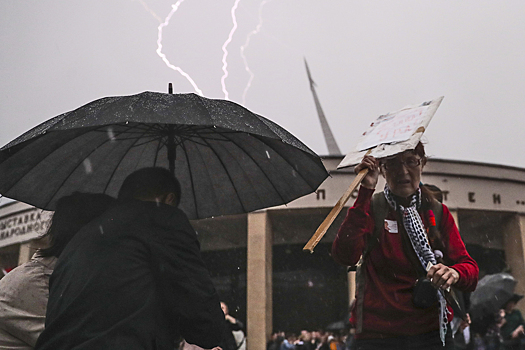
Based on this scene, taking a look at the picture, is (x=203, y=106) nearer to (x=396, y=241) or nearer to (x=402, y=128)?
(x=402, y=128)

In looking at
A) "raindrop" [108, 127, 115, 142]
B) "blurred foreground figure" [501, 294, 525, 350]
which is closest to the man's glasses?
"raindrop" [108, 127, 115, 142]

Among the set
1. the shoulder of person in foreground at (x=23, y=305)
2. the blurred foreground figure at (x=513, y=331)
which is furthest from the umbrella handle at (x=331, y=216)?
the blurred foreground figure at (x=513, y=331)

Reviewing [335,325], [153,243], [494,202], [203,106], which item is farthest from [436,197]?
[494,202]

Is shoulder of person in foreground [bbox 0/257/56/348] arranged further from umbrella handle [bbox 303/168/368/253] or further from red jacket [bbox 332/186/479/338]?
red jacket [bbox 332/186/479/338]

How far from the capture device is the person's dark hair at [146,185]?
2537 millimetres

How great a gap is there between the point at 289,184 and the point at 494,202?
1945cm

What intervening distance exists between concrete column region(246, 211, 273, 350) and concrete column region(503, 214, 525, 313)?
979 centimetres

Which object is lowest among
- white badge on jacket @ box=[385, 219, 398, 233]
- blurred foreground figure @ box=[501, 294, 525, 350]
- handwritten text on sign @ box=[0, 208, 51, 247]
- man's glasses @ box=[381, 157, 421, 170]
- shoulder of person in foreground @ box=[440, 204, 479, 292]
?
blurred foreground figure @ box=[501, 294, 525, 350]

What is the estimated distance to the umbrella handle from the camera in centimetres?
262

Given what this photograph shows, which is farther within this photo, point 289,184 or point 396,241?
point 289,184

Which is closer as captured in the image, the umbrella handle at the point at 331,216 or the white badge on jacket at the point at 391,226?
the umbrella handle at the point at 331,216

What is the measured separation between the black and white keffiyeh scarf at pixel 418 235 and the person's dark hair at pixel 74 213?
1.67 metres

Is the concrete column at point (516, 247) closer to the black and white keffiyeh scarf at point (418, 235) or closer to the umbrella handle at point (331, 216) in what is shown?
the black and white keffiyeh scarf at point (418, 235)

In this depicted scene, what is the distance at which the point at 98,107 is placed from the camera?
106 inches
